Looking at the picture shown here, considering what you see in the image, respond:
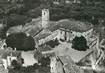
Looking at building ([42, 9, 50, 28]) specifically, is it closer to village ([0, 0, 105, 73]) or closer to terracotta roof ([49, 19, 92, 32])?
village ([0, 0, 105, 73])

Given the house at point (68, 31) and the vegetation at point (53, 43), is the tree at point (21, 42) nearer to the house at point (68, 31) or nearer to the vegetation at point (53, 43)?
the vegetation at point (53, 43)

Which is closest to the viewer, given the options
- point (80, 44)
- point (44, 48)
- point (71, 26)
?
point (44, 48)

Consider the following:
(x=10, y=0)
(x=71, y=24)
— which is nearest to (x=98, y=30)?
(x=71, y=24)

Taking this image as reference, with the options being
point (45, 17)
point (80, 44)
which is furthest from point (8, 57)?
point (45, 17)

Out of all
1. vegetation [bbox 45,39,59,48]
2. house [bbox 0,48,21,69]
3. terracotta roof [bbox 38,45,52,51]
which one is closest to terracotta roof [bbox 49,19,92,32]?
vegetation [bbox 45,39,59,48]

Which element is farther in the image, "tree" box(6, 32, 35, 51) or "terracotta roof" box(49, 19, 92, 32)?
"terracotta roof" box(49, 19, 92, 32)

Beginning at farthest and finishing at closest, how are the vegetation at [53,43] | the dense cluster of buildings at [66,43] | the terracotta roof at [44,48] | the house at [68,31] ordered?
the house at [68,31] < the vegetation at [53,43] < the terracotta roof at [44,48] < the dense cluster of buildings at [66,43]

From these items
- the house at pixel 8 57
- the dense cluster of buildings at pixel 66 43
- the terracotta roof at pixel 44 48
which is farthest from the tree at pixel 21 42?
the house at pixel 8 57

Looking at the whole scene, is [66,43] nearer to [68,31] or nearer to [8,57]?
[68,31]
